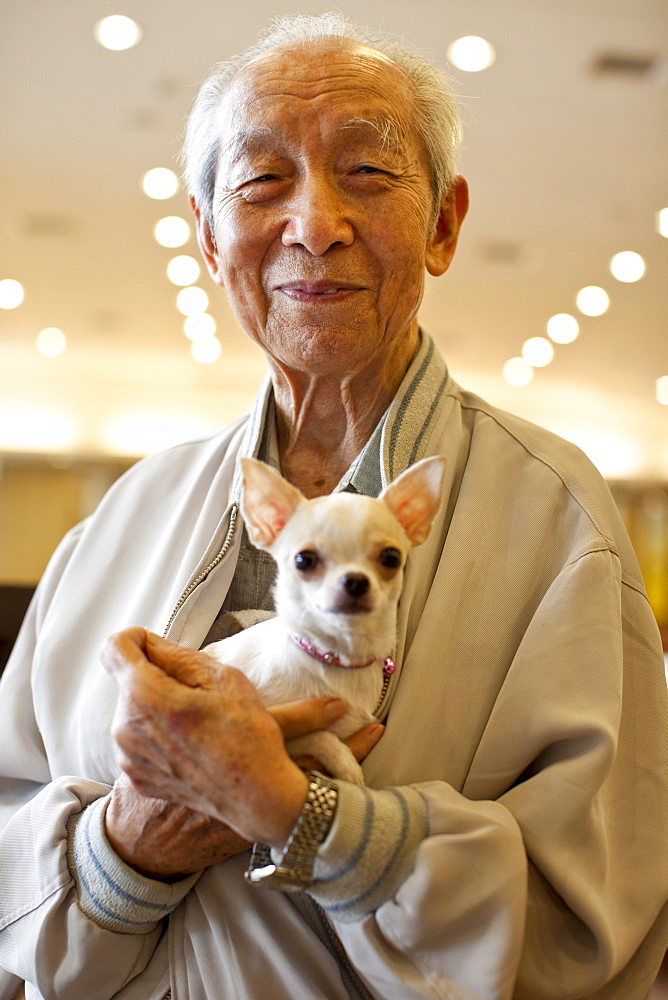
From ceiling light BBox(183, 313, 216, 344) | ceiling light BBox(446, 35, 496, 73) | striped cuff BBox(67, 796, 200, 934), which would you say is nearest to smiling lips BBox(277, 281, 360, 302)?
striped cuff BBox(67, 796, 200, 934)

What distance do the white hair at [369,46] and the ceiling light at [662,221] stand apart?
8.11ft

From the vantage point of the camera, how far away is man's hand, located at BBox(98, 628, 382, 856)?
0.80 m

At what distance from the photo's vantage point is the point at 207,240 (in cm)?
136

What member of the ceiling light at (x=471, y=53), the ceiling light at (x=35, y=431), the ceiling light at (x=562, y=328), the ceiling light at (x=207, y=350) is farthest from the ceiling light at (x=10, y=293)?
the ceiling light at (x=562, y=328)

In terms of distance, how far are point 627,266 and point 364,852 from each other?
3328mm

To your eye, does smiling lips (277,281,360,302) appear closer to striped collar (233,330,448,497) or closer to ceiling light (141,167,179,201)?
striped collar (233,330,448,497)

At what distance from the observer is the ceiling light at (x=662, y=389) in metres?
4.01

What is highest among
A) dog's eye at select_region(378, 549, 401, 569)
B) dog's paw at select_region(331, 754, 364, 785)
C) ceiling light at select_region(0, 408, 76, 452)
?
dog's eye at select_region(378, 549, 401, 569)

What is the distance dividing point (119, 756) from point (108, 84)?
8.94 ft

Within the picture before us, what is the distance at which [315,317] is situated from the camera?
1.09 metres

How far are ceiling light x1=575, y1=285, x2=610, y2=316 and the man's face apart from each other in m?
2.82

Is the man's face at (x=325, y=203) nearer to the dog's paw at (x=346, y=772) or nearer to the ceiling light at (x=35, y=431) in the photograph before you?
the dog's paw at (x=346, y=772)

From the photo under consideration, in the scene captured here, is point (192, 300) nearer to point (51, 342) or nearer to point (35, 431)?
point (51, 342)

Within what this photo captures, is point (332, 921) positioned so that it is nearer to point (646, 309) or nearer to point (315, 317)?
point (315, 317)
